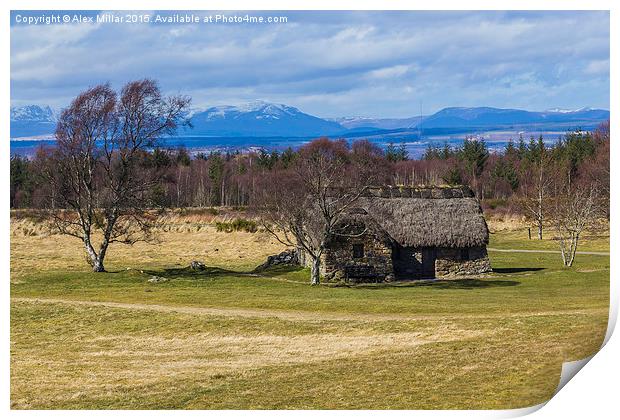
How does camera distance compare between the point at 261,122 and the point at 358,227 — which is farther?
the point at 261,122

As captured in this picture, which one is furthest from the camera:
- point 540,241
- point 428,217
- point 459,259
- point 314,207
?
point 540,241

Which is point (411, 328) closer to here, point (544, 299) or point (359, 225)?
point (544, 299)

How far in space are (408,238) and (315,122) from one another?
3209 cm

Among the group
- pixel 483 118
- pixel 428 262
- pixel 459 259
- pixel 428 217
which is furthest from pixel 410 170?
pixel 428 262

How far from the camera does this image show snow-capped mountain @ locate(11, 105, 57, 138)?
27259 millimetres

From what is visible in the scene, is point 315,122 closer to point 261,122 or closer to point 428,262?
point 261,122

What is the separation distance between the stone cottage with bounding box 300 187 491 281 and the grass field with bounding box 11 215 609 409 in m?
1.81

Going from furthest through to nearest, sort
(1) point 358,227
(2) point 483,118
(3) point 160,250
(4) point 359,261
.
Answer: (2) point 483,118
(3) point 160,250
(1) point 358,227
(4) point 359,261

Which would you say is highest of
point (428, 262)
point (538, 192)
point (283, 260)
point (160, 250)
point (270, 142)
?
point (270, 142)

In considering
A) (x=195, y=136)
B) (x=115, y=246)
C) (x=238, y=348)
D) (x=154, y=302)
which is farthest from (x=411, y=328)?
(x=195, y=136)

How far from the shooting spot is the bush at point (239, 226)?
54750 mm

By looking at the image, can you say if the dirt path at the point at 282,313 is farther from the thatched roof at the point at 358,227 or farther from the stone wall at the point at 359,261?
the thatched roof at the point at 358,227

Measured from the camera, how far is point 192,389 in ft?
68.7

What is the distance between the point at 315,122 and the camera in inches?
2864
